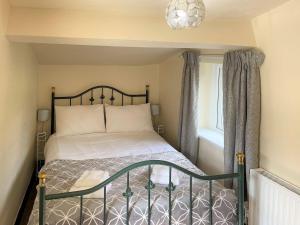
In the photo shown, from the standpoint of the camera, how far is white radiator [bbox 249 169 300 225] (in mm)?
1631

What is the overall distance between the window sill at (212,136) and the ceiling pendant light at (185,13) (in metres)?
1.73

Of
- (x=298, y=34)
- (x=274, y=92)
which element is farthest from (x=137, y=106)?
(x=298, y=34)

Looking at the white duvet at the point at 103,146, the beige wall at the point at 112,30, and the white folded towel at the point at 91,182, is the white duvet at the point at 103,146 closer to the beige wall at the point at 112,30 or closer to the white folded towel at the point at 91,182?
the white folded towel at the point at 91,182

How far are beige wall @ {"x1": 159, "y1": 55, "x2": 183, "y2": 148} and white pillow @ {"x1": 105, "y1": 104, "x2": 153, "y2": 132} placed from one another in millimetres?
312

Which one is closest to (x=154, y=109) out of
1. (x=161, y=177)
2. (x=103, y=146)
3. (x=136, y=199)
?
(x=103, y=146)

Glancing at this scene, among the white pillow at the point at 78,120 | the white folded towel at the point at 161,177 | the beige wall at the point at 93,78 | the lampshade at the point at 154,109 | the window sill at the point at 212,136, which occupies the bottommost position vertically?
the white folded towel at the point at 161,177

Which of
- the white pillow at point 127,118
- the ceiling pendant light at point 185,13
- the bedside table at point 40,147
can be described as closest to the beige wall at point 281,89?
the ceiling pendant light at point 185,13

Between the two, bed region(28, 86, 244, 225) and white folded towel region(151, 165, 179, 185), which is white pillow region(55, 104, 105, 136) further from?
white folded towel region(151, 165, 179, 185)

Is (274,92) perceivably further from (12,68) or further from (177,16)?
(12,68)

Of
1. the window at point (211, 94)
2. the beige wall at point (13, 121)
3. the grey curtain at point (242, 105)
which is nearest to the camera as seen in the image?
the beige wall at point (13, 121)

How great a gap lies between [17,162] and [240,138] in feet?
6.66

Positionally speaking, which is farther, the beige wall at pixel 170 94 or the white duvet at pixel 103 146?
the beige wall at pixel 170 94

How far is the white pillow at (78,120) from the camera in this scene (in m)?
3.43

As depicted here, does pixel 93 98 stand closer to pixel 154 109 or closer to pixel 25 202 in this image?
pixel 154 109
